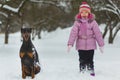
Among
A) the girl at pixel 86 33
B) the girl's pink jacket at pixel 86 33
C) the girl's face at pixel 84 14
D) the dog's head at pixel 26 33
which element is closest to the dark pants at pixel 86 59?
the girl at pixel 86 33

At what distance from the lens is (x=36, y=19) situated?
64312mm

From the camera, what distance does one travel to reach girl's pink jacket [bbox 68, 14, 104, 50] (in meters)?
11.2

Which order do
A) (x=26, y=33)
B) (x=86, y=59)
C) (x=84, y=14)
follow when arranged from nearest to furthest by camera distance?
1. (x=26, y=33)
2. (x=84, y=14)
3. (x=86, y=59)

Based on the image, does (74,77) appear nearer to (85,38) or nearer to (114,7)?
(85,38)

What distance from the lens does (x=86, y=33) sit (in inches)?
443

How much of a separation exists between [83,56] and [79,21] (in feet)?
3.25

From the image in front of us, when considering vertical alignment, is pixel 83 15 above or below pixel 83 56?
above

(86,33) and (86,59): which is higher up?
(86,33)

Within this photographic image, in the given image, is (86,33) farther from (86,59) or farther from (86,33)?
(86,59)

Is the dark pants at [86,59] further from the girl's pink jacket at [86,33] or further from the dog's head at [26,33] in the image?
the dog's head at [26,33]

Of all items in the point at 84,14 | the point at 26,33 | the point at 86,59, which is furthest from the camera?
the point at 86,59

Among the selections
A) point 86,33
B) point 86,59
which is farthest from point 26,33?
point 86,59

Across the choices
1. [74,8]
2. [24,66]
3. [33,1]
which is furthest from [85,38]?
[74,8]

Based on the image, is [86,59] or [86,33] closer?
[86,33]
